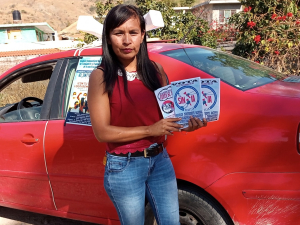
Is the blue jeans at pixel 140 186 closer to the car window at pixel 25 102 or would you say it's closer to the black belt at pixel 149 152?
the black belt at pixel 149 152

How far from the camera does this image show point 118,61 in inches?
66.1

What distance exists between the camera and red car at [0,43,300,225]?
6.11ft

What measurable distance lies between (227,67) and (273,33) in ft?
13.2

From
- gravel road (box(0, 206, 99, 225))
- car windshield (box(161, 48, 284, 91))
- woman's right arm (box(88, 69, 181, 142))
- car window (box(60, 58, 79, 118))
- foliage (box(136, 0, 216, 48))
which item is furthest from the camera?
foliage (box(136, 0, 216, 48))

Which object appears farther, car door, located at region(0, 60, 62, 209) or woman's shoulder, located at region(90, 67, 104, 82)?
car door, located at region(0, 60, 62, 209)

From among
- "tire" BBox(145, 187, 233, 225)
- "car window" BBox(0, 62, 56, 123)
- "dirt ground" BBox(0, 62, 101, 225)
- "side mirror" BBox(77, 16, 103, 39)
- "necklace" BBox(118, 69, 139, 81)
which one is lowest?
"dirt ground" BBox(0, 62, 101, 225)

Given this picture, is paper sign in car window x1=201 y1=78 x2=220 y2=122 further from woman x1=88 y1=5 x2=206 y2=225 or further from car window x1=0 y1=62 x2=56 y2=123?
car window x1=0 y1=62 x2=56 y2=123

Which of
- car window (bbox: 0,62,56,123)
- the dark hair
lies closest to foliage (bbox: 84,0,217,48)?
car window (bbox: 0,62,56,123)

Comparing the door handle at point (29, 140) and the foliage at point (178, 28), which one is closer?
the door handle at point (29, 140)

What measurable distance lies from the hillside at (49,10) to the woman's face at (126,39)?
187ft

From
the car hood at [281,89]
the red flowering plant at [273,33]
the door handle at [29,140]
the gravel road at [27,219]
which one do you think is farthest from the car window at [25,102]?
the red flowering plant at [273,33]

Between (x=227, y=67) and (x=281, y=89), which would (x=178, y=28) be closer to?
(x=227, y=67)

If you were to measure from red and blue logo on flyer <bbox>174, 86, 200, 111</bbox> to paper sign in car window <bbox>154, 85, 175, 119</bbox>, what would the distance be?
1.6 inches

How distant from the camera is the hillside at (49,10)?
58.1 m
